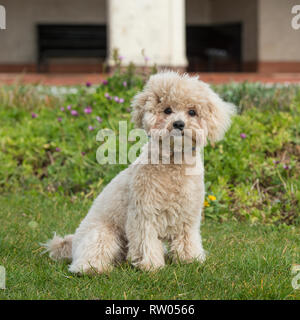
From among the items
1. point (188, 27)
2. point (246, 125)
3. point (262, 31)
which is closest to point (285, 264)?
point (246, 125)

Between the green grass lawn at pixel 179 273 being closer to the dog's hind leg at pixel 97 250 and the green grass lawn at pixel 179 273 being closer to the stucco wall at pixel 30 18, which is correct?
the dog's hind leg at pixel 97 250

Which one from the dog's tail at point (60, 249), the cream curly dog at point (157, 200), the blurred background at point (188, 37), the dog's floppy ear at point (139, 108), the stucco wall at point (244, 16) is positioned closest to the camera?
the cream curly dog at point (157, 200)

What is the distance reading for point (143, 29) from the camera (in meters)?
8.04

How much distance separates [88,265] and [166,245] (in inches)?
25.5

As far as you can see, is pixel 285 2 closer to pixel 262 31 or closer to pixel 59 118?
pixel 262 31

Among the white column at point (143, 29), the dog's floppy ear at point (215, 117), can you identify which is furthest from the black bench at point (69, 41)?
the dog's floppy ear at point (215, 117)

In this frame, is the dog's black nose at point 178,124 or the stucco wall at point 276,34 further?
the stucco wall at point 276,34

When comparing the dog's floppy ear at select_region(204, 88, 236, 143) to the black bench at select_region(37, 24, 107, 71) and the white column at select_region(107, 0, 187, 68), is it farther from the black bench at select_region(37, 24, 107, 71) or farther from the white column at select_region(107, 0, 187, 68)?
the black bench at select_region(37, 24, 107, 71)

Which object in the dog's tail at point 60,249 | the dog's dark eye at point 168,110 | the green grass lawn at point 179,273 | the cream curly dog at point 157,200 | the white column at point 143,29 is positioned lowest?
the green grass lawn at point 179,273

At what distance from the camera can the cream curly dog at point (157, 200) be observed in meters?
2.78

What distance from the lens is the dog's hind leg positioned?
293 cm

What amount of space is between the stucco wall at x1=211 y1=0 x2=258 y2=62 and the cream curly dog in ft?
35.9

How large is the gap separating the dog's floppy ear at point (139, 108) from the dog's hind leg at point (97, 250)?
26.2 inches

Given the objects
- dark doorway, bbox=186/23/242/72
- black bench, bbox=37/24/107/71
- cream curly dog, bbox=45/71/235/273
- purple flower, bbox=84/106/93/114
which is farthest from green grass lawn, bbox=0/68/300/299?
dark doorway, bbox=186/23/242/72
